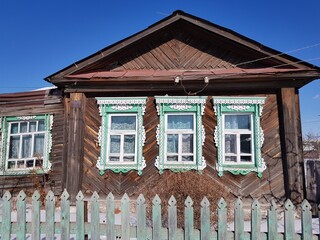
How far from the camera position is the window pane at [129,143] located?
8.55 meters

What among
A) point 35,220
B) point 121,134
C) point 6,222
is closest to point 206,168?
point 121,134

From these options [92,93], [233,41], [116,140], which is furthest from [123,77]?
[233,41]

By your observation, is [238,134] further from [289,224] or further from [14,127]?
[14,127]

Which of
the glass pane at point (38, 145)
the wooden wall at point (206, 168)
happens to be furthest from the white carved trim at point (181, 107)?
the glass pane at point (38, 145)

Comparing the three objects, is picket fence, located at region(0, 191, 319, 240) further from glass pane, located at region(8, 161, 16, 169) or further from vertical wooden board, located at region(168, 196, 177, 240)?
glass pane, located at region(8, 161, 16, 169)

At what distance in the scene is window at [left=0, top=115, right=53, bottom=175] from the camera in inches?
360

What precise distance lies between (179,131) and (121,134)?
1770mm

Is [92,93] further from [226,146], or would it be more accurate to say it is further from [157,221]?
[157,221]

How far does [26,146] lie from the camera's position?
9.30m

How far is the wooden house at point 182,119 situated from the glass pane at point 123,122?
0.10ft

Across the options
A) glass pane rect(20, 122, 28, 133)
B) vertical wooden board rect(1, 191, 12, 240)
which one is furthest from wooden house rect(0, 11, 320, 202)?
vertical wooden board rect(1, 191, 12, 240)

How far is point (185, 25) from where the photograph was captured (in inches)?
360

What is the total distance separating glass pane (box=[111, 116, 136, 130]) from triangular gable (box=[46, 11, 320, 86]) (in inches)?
49.1

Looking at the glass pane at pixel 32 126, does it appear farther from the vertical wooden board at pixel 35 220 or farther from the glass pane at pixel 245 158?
the glass pane at pixel 245 158
